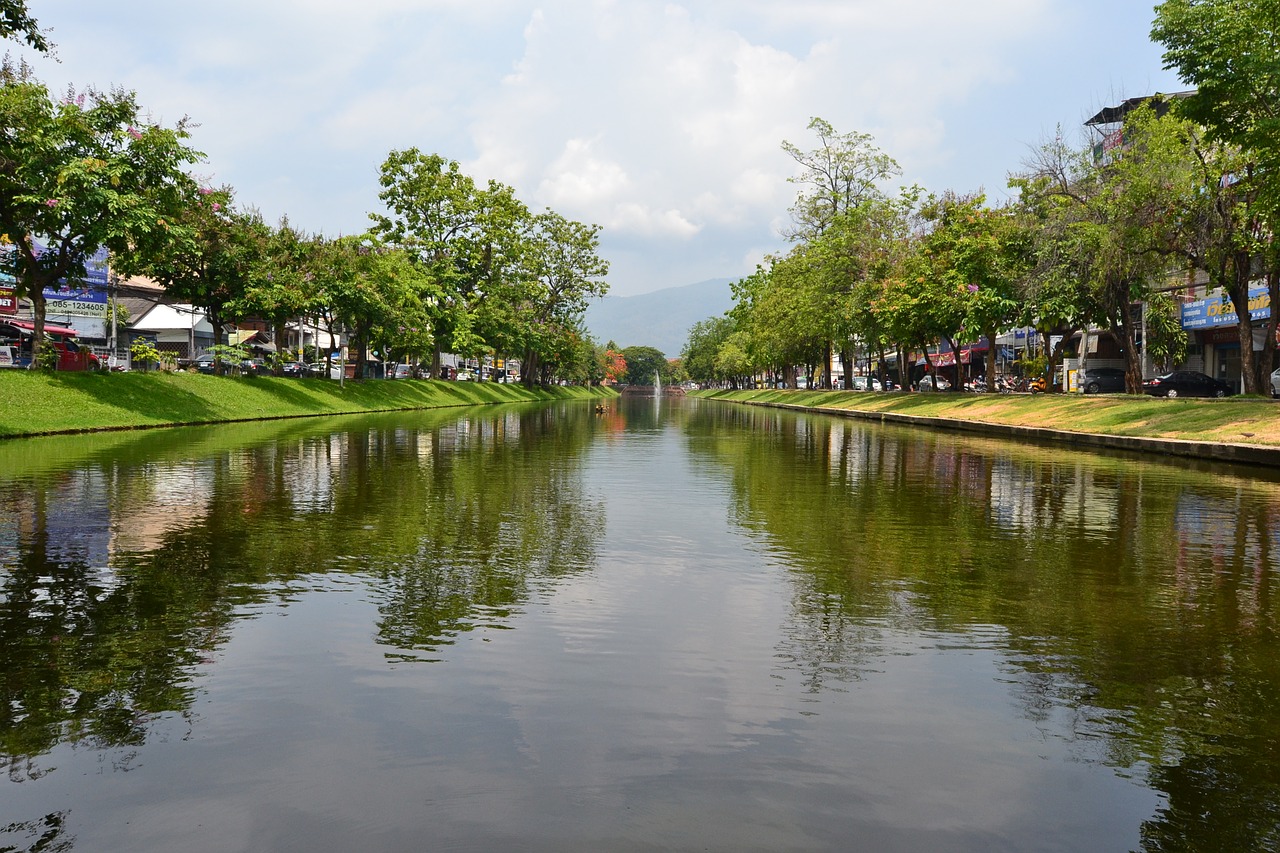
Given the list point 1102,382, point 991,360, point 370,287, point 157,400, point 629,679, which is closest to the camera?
point 629,679

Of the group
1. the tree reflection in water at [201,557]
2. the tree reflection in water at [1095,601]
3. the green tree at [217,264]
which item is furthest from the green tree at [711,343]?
the tree reflection in water at [1095,601]

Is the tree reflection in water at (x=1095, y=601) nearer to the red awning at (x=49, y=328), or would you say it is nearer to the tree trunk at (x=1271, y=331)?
the tree trunk at (x=1271, y=331)

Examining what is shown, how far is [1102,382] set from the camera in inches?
2314

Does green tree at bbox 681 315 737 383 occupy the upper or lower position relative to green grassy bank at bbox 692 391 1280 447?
upper

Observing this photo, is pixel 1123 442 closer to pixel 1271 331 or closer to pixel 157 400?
pixel 1271 331

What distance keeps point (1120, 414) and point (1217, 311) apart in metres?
25.7

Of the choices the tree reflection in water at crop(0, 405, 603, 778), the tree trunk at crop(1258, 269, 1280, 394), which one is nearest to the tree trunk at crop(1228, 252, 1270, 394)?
the tree trunk at crop(1258, 269, 1280, 394)

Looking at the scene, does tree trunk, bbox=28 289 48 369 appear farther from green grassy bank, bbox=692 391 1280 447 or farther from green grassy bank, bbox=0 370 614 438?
green grassy bank, bbox=692 391 1280 447

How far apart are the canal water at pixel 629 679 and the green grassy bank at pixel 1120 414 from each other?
13.5 metres

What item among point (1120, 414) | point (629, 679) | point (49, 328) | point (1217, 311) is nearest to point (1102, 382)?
point (1217, 311)

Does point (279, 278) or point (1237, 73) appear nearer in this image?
point (1237, 73)

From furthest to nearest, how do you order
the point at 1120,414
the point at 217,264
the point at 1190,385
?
the point at 1190,385
the point at 217,264
the point at 1120,414

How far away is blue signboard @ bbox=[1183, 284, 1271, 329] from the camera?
49.0m

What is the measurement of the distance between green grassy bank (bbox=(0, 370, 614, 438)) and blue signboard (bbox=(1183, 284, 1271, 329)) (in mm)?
42357
